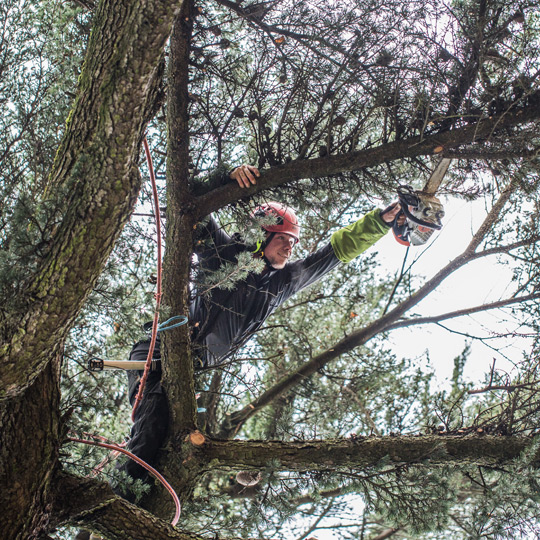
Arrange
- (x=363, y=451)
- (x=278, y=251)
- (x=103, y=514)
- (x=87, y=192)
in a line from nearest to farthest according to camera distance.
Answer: (x=87, y=192) → (x=103, y=514) → (x=363, y=451) → (x=278, y=251)

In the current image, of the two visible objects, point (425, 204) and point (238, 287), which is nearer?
point (425, 204)

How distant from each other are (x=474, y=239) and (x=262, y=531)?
347cm

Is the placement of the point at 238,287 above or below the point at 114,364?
above

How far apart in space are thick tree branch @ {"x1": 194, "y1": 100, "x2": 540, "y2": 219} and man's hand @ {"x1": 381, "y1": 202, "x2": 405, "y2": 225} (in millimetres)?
632

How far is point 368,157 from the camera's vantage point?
127 inches

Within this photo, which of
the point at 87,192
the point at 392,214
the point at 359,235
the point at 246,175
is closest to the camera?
the point at 87,192

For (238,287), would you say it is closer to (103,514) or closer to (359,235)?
(359,235)

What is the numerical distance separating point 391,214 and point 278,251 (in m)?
0.99

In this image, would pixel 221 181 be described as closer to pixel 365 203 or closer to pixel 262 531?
pixel 365 203

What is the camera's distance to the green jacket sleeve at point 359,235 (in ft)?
13.1

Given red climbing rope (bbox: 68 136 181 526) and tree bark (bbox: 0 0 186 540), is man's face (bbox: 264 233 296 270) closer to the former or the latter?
red climbing rope (bbox: 68 136 181 526)

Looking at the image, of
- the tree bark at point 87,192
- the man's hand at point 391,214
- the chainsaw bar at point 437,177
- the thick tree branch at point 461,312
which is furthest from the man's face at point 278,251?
the tree bark at point 87,192

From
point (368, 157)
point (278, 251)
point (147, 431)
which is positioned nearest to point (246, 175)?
point (368, 157)

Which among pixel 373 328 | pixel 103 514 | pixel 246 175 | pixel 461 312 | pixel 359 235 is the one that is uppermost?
pixel 461 312
